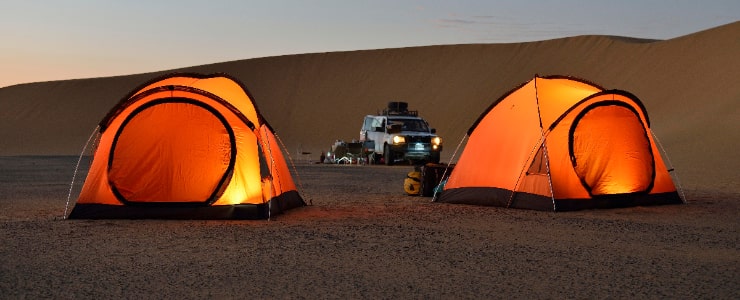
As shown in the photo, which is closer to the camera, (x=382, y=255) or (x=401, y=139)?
(x=382, y=255)

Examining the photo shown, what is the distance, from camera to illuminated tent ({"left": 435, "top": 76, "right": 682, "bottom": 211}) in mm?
15625

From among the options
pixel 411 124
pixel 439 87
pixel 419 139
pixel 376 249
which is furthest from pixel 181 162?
pixel 439 87

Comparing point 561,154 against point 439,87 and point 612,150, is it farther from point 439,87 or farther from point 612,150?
point 439,87

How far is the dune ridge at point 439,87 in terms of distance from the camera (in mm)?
53634

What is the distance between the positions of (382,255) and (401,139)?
24665mm

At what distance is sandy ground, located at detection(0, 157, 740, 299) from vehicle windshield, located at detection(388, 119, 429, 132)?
1975 cm

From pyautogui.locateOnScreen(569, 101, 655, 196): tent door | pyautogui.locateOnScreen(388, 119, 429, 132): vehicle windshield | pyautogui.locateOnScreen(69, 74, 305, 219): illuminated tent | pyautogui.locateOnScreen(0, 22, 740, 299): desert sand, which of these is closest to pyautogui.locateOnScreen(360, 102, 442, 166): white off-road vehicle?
pyautogui.locateOnScreen(388, 119, 429, 132): vehicle windshield

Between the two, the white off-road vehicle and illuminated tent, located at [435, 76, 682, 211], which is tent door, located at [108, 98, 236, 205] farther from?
the white off-road vehicle

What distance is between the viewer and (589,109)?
16.2 metres

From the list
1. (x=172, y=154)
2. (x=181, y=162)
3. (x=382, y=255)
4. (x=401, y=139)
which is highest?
(x=401, y=139)

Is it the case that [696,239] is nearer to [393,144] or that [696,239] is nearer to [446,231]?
[446,231]

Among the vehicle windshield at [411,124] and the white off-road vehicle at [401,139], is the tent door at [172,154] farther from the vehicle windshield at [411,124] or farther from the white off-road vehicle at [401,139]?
the vehicle windshield at [411,124]

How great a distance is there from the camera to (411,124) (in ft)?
118

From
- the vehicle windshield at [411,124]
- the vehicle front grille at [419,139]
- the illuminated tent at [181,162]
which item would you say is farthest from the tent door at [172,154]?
the vehicle windshield at [411,124]
